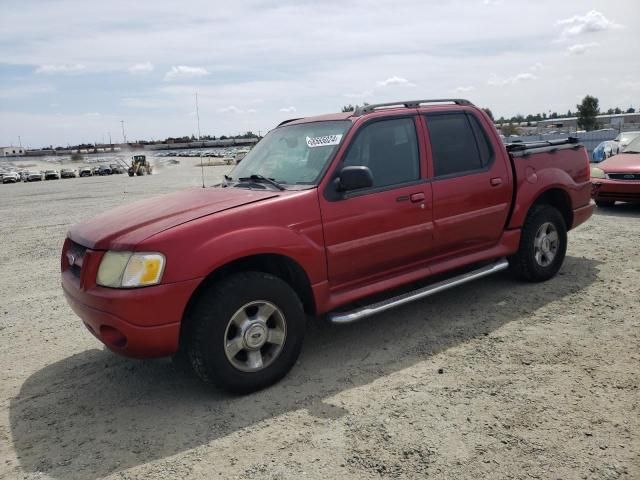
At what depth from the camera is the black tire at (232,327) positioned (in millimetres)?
3350

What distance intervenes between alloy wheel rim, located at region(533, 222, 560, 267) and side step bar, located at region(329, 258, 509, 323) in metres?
0.55

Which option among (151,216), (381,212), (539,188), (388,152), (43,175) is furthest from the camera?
(43,175)

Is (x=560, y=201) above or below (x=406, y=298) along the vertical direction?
above

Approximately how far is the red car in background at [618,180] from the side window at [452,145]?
5941 mm

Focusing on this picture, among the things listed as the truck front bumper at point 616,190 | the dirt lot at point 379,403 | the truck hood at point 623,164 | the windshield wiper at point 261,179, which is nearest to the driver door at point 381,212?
the windshield wiper at point 261,179

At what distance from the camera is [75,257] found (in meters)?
3.78

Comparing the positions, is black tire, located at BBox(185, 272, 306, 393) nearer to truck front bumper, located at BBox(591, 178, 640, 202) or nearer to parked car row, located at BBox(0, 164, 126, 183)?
truck front bumper, located at BBox(591, 178, 640, 202)

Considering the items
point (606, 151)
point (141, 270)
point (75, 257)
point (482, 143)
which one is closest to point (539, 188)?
point (482, 143)

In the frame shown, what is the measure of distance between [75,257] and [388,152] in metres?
2.56

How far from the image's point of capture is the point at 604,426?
299 cm

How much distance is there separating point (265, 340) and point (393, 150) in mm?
1935

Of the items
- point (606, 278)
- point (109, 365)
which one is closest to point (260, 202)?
point (109, 365)

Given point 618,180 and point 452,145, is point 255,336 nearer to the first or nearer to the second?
point 452,145

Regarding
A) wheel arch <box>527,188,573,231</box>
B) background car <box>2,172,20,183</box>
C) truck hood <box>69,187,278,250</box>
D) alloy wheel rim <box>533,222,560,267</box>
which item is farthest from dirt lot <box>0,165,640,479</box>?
background car <box>2,172,20,183</box>
